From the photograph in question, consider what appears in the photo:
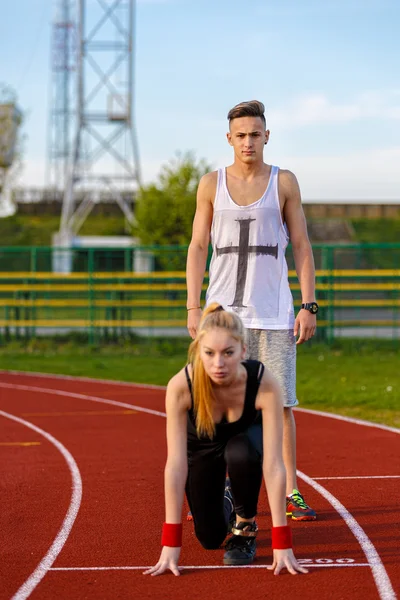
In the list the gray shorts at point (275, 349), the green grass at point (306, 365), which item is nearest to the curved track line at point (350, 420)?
the green grass at point (306, 365)

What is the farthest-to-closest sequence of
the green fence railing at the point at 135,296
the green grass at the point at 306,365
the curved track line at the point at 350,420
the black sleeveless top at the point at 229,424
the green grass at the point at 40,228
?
the green grass at the point at 40,228, the green fence railing at the point at 135,296, the green grass at the point at 306,365, the curved track line at the point at 350,420, the black sleeveless top at the point at 229,424

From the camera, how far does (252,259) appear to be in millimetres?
5367

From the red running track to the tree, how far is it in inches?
1187

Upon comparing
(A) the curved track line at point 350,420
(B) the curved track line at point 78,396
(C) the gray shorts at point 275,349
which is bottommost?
(B) the curved track line at point 78,396

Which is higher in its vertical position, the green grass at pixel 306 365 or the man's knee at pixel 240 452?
the man's knee at pixel 240 452

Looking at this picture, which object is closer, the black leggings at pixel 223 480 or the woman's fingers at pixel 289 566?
the woman's fingers at pixel 289 566

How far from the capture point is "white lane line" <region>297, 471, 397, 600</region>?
4.37 m

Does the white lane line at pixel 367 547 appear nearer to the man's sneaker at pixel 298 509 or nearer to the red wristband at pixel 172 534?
the man's sneaker at pixel 298 509

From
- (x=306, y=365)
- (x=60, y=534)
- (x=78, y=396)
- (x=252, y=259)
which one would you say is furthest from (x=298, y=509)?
(x=306, y=365)

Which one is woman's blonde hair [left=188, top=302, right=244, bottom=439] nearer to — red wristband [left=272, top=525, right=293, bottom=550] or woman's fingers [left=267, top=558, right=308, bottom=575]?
red wristband [left=272, top=525, right=293, bottom=550]

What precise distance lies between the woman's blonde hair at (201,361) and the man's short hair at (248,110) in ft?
3.88

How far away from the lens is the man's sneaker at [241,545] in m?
4.82

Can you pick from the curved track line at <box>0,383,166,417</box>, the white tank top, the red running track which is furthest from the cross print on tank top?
the curved track line at <box>0,383,166,417</box>

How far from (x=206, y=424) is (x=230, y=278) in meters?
1.00
